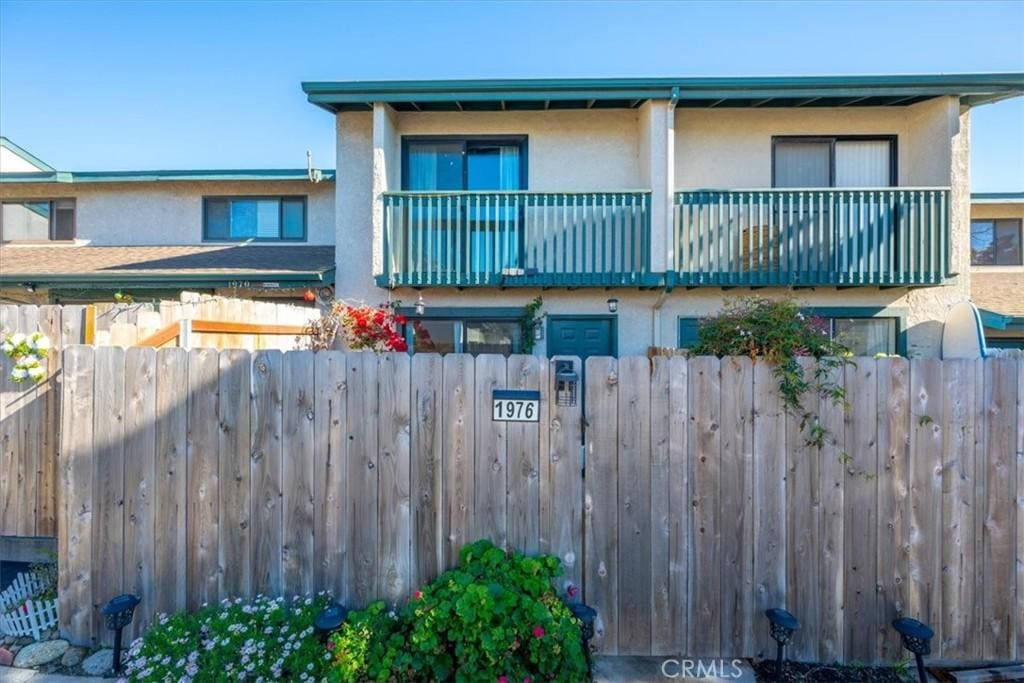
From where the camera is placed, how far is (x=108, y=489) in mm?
3133

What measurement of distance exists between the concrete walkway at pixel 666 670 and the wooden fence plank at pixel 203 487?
255 centimetres

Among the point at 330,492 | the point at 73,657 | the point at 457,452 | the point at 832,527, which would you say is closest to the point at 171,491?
the point at 330,492

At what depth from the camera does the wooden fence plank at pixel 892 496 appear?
9.72ft

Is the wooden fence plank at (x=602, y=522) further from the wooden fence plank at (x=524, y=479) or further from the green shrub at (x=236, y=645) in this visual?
the green shrub at (x=236, y=645)

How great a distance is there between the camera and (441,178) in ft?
26.9

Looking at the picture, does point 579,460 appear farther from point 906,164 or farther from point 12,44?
point 12,44

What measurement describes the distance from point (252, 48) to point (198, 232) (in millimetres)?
3830

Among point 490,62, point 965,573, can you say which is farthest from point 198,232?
point 965,573

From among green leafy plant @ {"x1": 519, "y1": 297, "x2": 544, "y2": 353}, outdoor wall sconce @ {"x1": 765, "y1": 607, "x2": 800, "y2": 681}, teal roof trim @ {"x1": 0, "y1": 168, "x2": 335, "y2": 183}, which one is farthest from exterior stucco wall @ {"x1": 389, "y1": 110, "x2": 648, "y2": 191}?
outdoor wall sconce @ {"x1": 765, "y1": 607, "x2": 800, "y2": 681}

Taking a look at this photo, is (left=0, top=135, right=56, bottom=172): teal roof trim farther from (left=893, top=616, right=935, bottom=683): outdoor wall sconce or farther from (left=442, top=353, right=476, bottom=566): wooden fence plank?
(left=893, top=616, right=935, bottom=683): outdoor wall sconce

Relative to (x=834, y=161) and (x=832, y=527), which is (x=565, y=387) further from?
(x=834, y=161)

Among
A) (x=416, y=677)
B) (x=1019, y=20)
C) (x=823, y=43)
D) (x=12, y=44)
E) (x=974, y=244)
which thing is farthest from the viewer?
(x=974, y=244)

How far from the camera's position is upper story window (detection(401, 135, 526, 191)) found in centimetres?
817
